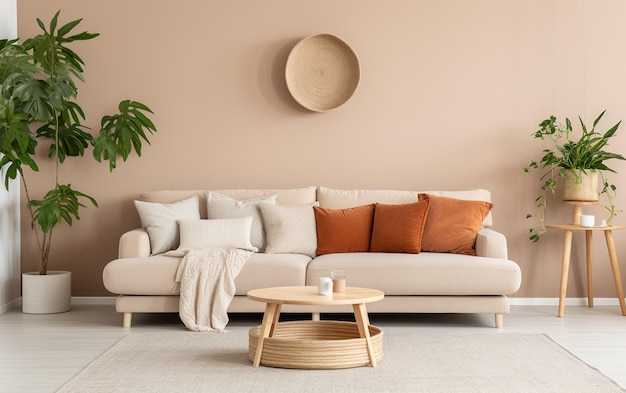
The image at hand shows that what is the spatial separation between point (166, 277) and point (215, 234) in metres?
0.52

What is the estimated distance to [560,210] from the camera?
5.94 m

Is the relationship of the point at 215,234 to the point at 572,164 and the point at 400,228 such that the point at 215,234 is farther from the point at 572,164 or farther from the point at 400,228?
the point at 572,164

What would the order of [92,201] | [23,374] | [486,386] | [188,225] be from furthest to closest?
[92,201] < [188,225] < [23,374] < [486,386]

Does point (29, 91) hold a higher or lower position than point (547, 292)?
higher

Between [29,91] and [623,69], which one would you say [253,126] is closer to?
[29,91]

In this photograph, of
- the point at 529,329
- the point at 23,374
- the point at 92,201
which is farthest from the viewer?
the point at 92,201

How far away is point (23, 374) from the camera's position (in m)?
3.72

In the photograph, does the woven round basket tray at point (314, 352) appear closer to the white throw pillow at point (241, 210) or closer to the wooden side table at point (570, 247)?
the white throw pillow at point (241, 210)

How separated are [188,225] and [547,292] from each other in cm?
272

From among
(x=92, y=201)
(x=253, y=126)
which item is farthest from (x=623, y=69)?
(x=92, y=201)

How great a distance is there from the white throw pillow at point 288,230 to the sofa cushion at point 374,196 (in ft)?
0.78

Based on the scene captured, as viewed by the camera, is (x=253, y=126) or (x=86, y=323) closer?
(x=86, y=323)

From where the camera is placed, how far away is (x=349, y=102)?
5.98m

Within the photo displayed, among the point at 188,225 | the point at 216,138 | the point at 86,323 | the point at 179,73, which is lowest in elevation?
the point at 86,323
